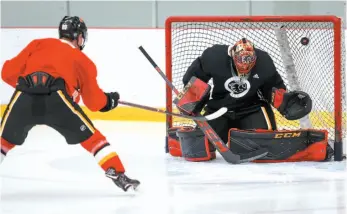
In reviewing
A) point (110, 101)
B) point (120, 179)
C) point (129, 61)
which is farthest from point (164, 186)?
point (129, 61)

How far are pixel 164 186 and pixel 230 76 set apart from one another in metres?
0.89

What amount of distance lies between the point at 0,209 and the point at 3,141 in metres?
0.33

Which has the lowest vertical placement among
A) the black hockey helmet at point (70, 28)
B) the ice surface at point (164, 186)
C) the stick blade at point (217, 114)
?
the ice surface at point (164, 186)

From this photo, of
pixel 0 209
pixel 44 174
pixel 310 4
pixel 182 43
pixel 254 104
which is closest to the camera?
pixel 0 209

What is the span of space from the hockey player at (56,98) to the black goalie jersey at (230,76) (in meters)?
0.99

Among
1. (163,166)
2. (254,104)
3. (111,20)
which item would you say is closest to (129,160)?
(163,166)

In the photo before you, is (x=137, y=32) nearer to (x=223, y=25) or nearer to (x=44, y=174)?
(x=223, y=25)

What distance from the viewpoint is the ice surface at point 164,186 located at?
3518 mm

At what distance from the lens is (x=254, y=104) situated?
4789 millimetres

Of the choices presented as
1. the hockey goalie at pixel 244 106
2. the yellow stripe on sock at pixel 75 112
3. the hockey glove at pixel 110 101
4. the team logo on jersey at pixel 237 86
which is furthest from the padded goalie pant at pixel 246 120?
the yellow stripe on sock at pixel 75 112

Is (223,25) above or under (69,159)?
above

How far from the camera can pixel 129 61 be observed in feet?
21.5

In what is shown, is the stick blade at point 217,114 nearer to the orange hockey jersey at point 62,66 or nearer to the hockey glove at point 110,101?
the hockey glove at point 110,101

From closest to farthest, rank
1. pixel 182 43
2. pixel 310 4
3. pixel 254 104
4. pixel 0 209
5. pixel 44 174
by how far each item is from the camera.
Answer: pixel 0 209
pixel 44 174
pixel 254 104
pixel 182 43
pixel 310 4
